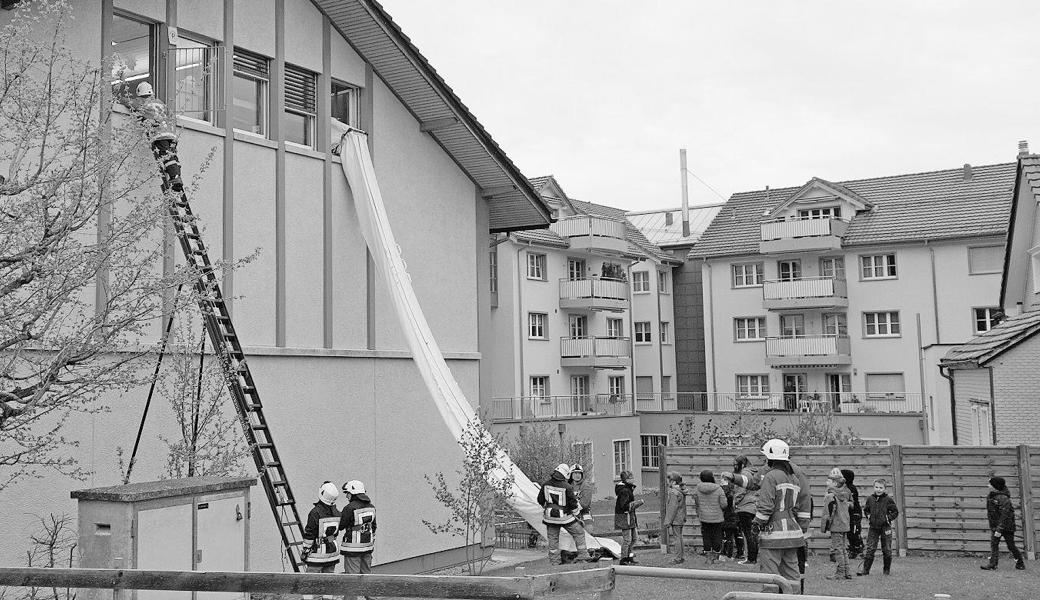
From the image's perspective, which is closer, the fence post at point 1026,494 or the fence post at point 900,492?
the fence post at point 1026,494

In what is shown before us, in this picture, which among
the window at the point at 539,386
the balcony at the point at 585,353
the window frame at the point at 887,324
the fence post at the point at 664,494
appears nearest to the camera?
the fence post at the point at 664,494

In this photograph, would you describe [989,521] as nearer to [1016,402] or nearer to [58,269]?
[1016,402]

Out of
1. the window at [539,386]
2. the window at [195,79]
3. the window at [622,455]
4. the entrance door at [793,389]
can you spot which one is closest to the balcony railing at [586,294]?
the window at [539,386]

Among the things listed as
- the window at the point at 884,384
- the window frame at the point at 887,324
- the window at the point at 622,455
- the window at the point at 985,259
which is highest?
the window at the point at 985,259

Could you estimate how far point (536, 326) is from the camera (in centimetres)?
4700

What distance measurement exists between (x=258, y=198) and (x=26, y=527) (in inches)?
249

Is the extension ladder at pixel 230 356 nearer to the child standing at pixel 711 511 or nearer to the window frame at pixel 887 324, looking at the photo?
the child standing at pixel 711 511

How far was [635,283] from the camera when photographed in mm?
56281

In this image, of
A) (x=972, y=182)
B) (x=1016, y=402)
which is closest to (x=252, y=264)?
(x=1016, y=402)

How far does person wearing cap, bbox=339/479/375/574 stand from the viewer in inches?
520

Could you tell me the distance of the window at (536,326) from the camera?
152 feet

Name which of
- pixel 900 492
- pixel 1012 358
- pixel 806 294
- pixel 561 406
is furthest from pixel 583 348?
pixel 900 492

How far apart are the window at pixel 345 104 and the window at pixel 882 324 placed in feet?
119

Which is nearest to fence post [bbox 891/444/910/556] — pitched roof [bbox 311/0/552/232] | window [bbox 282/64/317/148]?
pitched roof [bbox 311/0/552/232]
